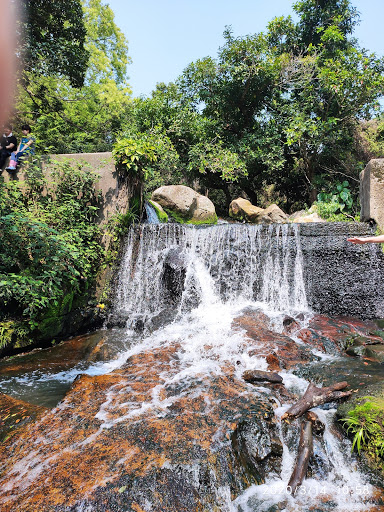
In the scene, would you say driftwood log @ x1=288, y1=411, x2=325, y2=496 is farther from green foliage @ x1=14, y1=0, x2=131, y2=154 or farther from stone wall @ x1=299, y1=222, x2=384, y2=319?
green foliage @ x1=14, y1=0, x2=131, y2=154

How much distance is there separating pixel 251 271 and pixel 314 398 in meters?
4.45

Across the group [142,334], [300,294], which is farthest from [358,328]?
[142,334]

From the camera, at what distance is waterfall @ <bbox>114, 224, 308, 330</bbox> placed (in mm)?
6891

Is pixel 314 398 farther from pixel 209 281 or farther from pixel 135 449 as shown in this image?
pixel 209 281

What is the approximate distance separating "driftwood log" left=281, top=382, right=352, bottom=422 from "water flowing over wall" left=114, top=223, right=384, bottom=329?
11.5ft

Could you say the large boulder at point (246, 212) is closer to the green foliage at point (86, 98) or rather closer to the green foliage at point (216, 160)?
the green foliage at point (216, 160)

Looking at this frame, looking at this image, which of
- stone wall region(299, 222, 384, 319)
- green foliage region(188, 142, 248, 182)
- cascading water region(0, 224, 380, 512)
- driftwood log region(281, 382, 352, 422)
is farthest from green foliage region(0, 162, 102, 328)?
green foliage region(188, 142, 248, 182)

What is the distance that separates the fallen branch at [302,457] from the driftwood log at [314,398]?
0.14m

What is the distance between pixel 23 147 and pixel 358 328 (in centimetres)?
841

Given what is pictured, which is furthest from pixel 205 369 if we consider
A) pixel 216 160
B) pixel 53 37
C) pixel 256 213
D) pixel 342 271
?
pixel 53 37

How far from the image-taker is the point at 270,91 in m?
14.3

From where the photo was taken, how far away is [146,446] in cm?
244

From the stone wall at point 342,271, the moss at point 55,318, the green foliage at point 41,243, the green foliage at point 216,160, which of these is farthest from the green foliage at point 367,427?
the green foliage at point 216,160

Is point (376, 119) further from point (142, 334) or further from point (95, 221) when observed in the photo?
point (142, 334)
